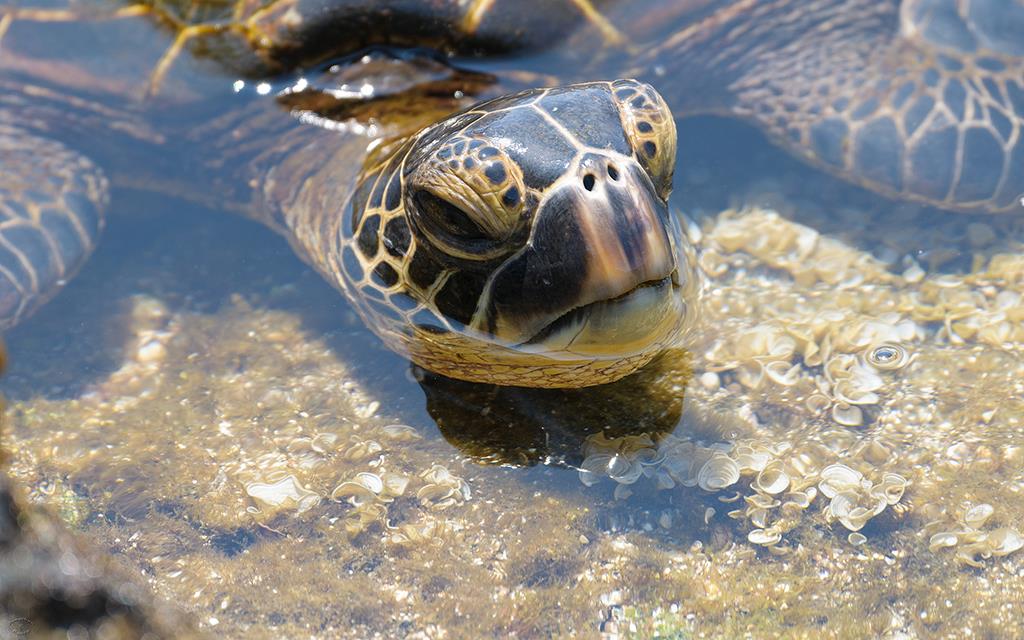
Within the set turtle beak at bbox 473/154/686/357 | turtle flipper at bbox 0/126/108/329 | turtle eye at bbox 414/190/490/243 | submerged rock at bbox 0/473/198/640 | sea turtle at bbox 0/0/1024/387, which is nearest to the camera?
submerged rock at bbox 0/473/198/640

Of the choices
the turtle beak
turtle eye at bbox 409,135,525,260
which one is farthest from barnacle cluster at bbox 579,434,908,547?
turtle eye at bbox 409,135,525,260

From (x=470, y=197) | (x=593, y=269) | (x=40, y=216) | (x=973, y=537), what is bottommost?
(x=973, y=537)

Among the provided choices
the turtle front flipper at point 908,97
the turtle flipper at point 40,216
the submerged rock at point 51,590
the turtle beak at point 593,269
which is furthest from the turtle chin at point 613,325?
the turtle flipper at point 40,216

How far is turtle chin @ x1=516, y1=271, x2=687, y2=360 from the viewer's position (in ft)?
6.66

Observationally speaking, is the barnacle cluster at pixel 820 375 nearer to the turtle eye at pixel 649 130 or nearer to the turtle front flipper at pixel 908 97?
the turtle front flipper at pixel 908 97

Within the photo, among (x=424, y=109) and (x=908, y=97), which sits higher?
(x=424, y=109)

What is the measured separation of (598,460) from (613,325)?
1.55 ft

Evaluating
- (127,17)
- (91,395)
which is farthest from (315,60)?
(91,395)

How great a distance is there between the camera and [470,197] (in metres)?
2.00

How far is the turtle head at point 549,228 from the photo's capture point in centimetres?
195

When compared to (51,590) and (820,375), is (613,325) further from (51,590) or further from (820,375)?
(51,590)

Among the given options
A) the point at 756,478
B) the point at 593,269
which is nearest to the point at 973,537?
the point at 756,478

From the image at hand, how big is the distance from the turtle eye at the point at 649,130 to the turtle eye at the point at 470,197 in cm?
34

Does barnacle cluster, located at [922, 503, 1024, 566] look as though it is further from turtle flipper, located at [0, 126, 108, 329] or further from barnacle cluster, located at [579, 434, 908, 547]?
turtle flipper, located at [0, 126, 108, 329]
